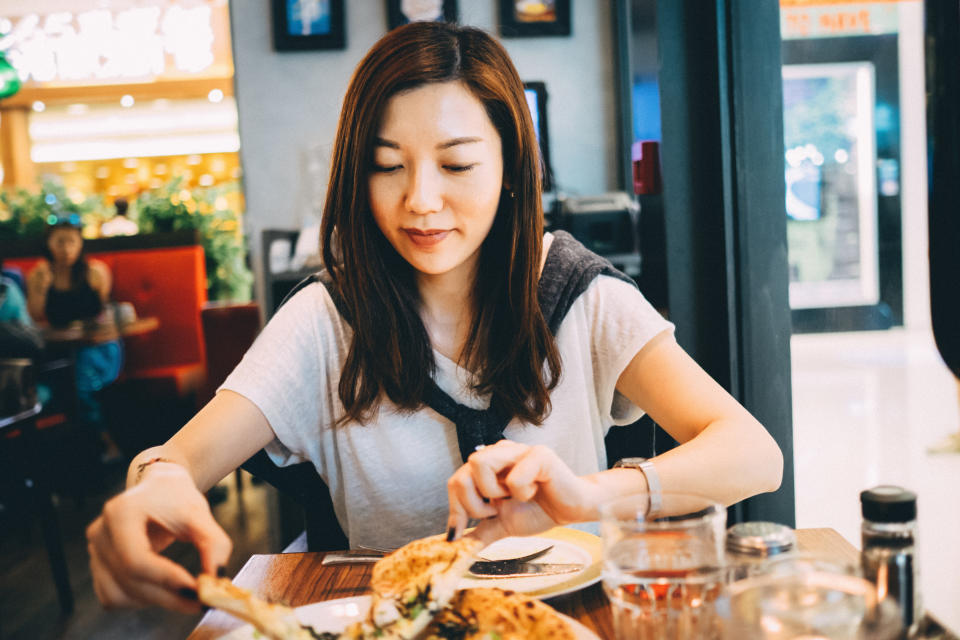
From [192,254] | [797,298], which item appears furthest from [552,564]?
[192,254]

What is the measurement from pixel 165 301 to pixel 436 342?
4371 millimetres

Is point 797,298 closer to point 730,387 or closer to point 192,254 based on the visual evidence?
point 730,387

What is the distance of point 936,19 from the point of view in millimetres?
692

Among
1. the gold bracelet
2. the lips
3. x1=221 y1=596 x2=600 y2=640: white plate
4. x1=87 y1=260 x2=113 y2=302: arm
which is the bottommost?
x1=221 y1=596 x2=600 y2=640: white plate

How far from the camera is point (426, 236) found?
116 cm

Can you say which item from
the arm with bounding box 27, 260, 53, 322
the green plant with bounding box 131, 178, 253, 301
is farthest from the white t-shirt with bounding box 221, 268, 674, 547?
the green plant with bounding box 131, 178, 253, 301

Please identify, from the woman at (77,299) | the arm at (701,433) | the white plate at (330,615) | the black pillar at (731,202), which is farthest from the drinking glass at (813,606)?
the woman at (77,299)

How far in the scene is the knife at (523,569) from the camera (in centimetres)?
86

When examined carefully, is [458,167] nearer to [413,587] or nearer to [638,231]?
[413,587]

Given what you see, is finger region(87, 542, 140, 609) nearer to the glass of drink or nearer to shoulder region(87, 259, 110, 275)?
the glass of drink

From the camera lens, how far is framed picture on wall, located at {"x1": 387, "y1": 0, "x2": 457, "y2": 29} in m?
3.71

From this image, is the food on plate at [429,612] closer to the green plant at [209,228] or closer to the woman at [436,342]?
the woman at [436,342]

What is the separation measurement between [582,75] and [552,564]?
3327 mm

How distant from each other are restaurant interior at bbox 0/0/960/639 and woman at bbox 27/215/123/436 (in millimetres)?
→ 183
